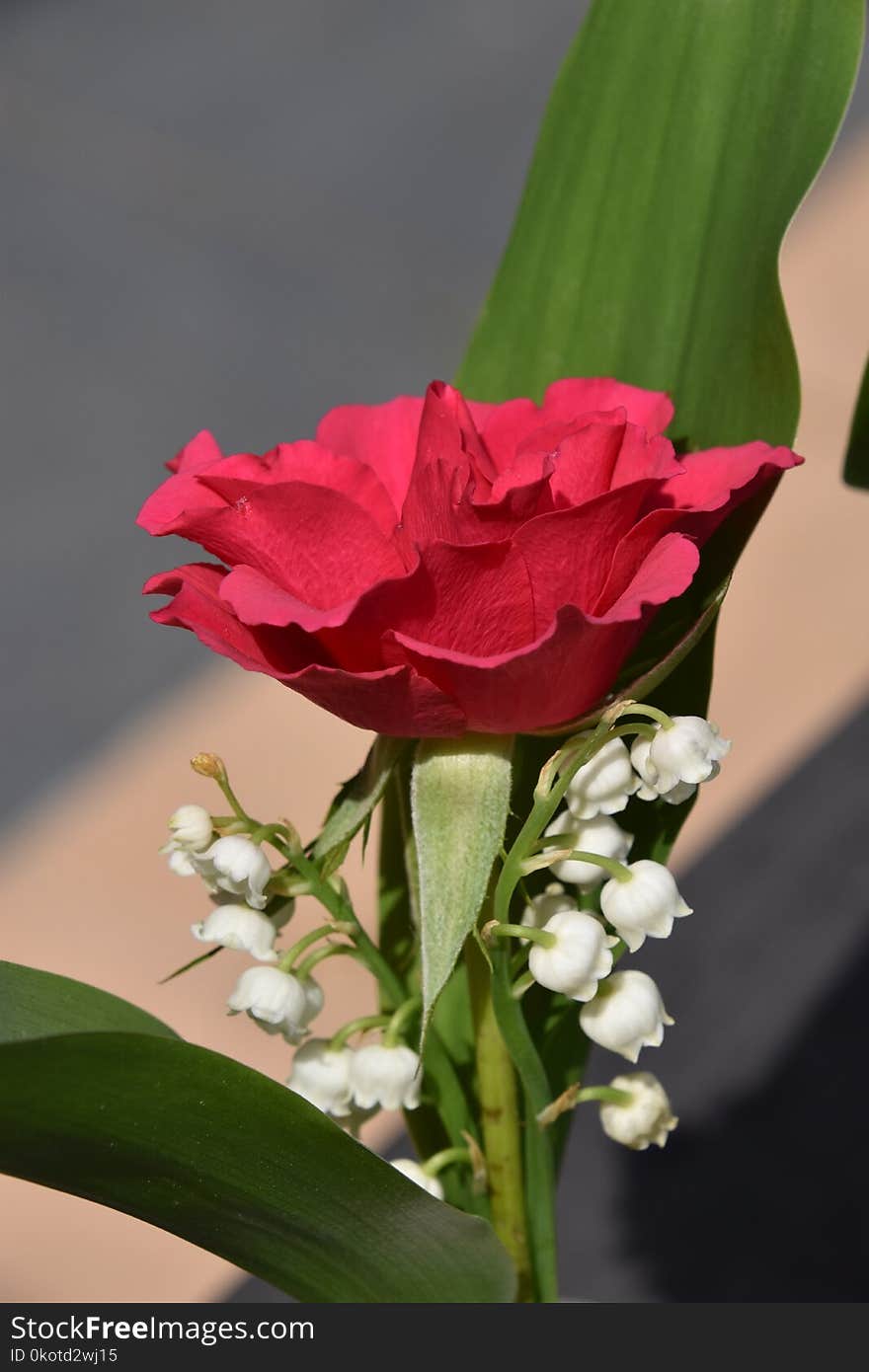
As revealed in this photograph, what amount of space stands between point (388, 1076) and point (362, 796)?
0.06m

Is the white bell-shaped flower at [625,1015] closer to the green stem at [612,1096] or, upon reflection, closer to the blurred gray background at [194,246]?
the green stem at [612,1096]

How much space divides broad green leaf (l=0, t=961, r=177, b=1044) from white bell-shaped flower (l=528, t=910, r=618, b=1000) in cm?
7

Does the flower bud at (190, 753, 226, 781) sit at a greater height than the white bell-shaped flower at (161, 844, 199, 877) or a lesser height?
greater

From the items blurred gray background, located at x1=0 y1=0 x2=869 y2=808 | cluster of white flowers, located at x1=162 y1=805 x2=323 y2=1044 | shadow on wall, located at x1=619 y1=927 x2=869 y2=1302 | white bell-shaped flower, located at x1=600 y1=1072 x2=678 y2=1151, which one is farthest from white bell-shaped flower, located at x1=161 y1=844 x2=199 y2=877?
blurred gray background, located at x1=0 y1=0 x2=869 y2=808

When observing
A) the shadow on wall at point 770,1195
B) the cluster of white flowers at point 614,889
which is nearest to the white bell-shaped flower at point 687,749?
the cluster of white flowers at point 614,889

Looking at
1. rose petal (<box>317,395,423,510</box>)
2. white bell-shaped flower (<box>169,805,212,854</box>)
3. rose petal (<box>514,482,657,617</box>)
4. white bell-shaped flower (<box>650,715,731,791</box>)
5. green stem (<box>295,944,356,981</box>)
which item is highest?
rose petal (<box>317,395,423,510</box>)

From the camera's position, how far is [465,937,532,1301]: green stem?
354mm

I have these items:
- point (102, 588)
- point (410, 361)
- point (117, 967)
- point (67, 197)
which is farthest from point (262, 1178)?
point (67, 197)

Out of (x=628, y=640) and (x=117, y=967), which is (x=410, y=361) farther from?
(x=628, y=640)

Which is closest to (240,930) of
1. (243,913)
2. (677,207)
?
(243,913)

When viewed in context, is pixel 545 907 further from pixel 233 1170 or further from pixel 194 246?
pixel 194 246

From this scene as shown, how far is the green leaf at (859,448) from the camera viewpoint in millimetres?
407

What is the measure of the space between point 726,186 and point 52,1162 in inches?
10.5

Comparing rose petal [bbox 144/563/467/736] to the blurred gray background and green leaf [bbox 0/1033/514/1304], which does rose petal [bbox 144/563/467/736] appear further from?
the blurred gray background
